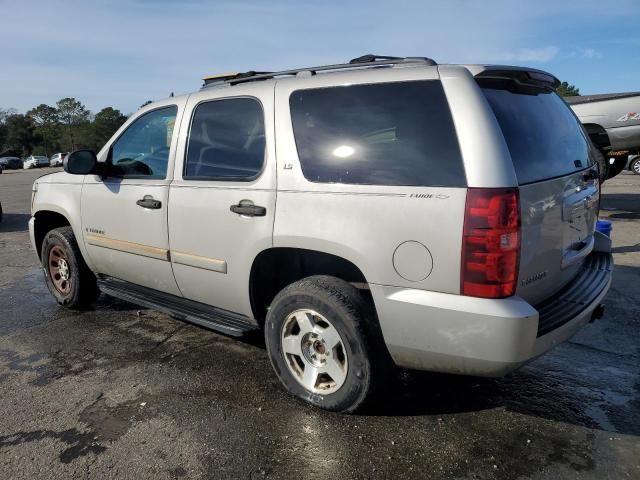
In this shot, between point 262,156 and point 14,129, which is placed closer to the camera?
point 262,156

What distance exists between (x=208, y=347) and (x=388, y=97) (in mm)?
2419

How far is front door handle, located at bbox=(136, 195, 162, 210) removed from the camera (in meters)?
3.77

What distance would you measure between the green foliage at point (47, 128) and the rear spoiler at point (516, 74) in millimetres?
80280

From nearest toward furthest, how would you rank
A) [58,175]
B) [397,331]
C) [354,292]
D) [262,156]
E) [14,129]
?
1. [397,331]
2. [354,292]
3. [262,156]
4. [58,175]
5. [14,129]

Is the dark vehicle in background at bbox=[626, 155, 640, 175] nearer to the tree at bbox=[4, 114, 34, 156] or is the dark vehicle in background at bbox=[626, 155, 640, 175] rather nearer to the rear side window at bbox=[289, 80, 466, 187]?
the rear side window at bbox=[289, 80, 466, 187]

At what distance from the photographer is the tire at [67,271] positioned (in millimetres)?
4746

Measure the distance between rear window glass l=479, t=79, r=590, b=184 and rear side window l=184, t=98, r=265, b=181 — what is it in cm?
141

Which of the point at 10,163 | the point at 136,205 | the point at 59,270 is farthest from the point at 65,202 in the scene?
the point at 10,163

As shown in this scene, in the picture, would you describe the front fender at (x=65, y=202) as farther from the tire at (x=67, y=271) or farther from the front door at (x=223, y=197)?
the front door at (x=223, y=197)

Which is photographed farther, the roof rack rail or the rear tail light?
the roof rack rail

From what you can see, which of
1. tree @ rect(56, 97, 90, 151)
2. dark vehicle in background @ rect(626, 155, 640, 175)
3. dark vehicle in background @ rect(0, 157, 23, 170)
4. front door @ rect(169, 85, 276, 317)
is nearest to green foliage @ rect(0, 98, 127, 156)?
tree @ rect(56, 97, 90, 151)

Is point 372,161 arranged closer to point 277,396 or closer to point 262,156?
point 262,156

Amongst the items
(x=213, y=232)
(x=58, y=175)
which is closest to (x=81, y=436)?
(x=213, y=232)

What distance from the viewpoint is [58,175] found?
482 cm
